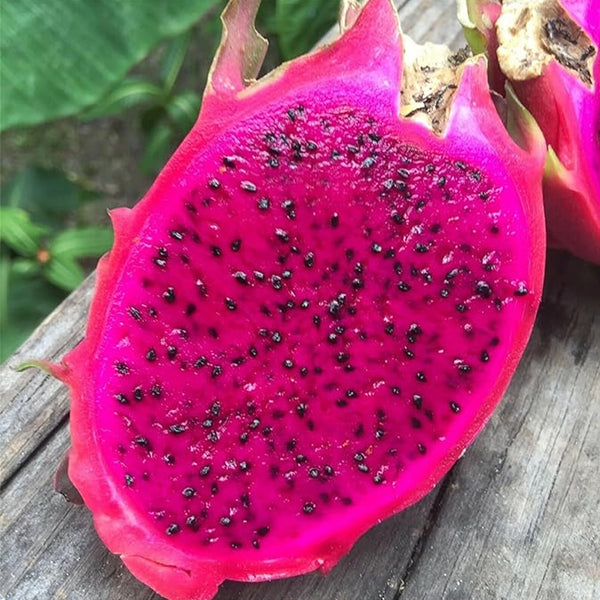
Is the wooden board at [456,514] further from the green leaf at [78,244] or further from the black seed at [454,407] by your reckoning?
the green leaf at [78,244]

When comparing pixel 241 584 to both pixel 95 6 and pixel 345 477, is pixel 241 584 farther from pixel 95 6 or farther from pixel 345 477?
pixel 95 6

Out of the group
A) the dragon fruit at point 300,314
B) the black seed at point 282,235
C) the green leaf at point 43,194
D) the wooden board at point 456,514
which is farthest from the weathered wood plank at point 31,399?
A: the green leaf at point 43,194

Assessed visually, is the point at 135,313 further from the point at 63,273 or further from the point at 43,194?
the point at 43,194

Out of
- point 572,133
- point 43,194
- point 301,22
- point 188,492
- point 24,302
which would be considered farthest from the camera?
point 43,194

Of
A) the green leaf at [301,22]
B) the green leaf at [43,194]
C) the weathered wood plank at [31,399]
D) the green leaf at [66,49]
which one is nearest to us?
the weathered wood plank at [31,399]

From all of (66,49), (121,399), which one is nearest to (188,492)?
(121,399)

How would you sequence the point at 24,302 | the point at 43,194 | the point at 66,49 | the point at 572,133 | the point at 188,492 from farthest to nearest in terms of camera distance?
the point at 43,194 → the point at 24,302 → the point at 66,49 → the point at 572,133 → the point at 188,492

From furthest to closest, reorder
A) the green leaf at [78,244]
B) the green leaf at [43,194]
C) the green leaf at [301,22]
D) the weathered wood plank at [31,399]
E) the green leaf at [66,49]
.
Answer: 1. the green leaf at [43,194]
2. the green leaf at [78,244]
3. the green leaf at [301,22]
4. the green leaf at [66,49]
5. the weathered wood plank at [31,399]

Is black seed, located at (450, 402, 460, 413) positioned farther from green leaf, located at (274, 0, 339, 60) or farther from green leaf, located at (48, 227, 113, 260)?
green leaf, located at (48, 227, 113, 260)
